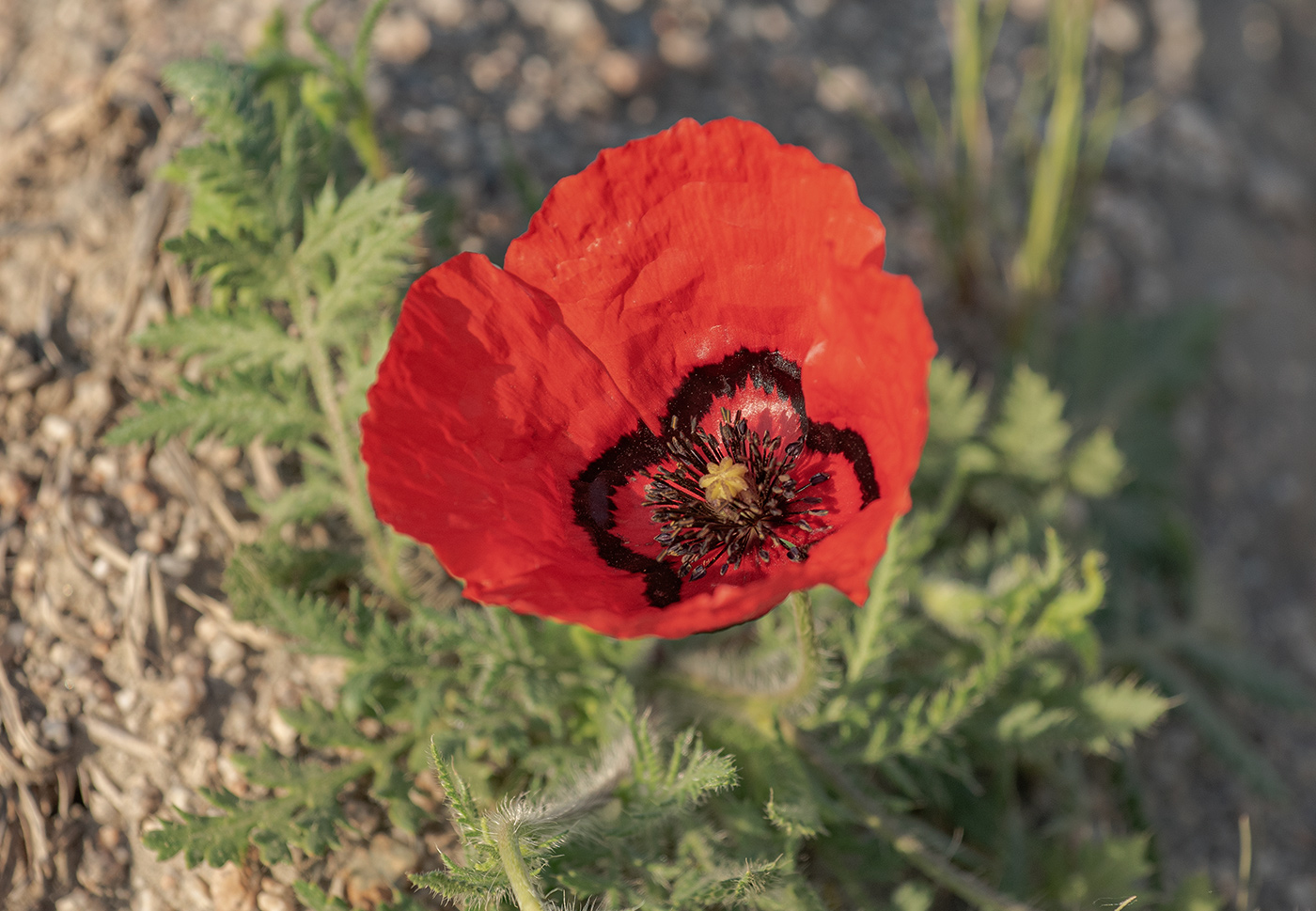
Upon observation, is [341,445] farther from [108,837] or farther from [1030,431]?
[1030,431]

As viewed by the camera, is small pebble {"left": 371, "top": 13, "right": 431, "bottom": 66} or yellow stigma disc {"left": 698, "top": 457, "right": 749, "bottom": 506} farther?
small pebble {"left": 371, "top": 13, "right": 431, "bottom": 66}

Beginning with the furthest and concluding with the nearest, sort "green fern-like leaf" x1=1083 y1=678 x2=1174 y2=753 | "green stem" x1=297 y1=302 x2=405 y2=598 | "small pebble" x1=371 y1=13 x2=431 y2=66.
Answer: "small pebble" x1=371 y1=13 x2=431 y2=66
"green fern-like leaf" x1=1083 y1=678 x2=1174 y2=753
"green stem" x1=297 y1=302 x2=405 y2=598

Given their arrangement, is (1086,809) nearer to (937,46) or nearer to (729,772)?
(729,772)

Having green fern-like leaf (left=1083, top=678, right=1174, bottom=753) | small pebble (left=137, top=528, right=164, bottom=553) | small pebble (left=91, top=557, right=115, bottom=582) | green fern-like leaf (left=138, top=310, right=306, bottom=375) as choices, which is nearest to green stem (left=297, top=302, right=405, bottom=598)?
green fern-like leaf (left=138, top=310, right=306, bottom=375)

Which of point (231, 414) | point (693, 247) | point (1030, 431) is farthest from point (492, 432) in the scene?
point (1030, 431)

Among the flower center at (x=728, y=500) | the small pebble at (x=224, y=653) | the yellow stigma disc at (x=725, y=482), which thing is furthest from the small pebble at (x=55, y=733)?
the yellow stigma disc at (x=725, y=482)

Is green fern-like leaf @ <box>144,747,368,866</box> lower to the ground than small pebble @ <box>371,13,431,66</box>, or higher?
lower

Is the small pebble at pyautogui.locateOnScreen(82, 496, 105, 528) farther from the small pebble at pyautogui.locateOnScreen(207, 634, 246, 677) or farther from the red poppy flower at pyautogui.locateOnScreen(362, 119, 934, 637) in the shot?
the red poppy flower at pyautogui.locateOnScreen(362, 119, 934, 637)
